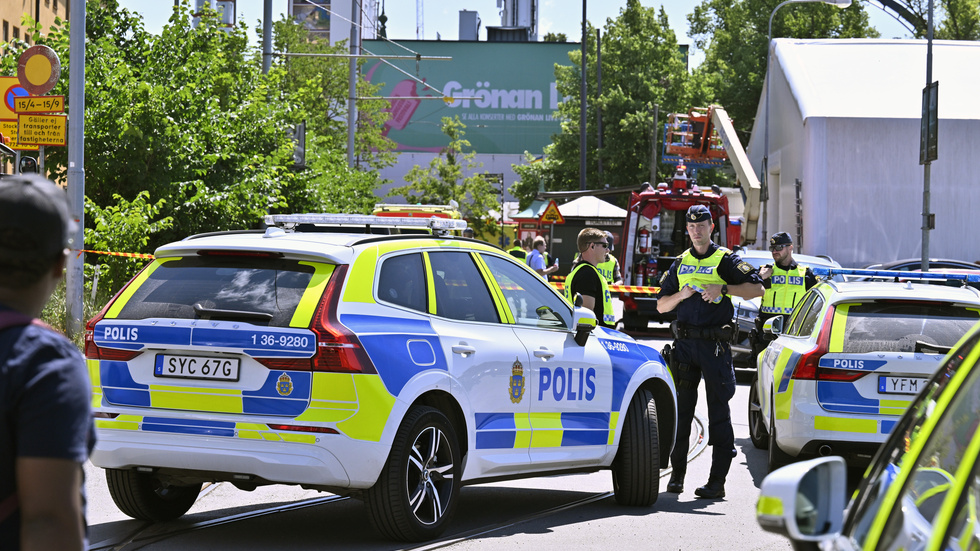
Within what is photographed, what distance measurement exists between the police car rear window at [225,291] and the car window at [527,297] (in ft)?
4.94

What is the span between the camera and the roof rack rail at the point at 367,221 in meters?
7.25

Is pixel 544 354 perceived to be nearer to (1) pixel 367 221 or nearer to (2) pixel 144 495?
(1) pixel 367 221

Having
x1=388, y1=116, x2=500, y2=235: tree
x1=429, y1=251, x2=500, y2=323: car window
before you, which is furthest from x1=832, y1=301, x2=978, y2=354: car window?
x1=388, y1=116, x2=500, y2=235: tree

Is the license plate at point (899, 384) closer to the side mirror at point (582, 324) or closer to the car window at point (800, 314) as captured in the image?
the car window at point (800, 314)

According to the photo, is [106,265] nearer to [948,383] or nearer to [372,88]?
[948,383]

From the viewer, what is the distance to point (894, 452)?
3.11 meters

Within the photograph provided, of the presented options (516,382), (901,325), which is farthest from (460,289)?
(901,325)

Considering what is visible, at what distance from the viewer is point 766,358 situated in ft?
33.3

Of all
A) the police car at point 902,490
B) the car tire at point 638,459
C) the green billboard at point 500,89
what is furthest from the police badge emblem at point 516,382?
the green billboard at point 500,89

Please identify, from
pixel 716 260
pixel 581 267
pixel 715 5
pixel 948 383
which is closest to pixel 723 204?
pixel 581 267

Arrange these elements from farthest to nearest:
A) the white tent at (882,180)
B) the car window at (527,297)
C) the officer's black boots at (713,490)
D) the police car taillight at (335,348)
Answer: the white tent at (882,180) → the officer's black boots at (713,490) → the car window at (527,297) → the police car taillight at (335,348)

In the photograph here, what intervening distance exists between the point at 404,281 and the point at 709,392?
2.56 metres

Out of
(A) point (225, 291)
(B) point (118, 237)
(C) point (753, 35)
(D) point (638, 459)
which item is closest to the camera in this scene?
(A) point (225, 291)

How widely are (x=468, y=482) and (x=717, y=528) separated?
148 centimetres
